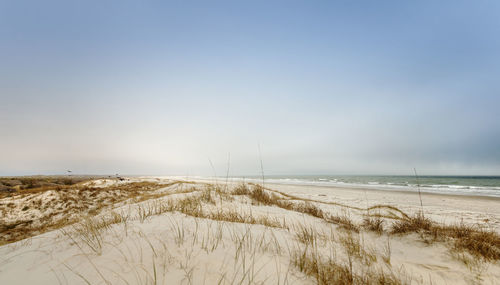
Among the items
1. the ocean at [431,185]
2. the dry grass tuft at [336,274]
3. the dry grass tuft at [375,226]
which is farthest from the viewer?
the ocean at [431,185]

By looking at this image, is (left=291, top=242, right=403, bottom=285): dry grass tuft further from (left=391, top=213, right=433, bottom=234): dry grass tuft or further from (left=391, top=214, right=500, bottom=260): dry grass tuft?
(left=391, top=213, right=433, bottom=234): dry grass tuft

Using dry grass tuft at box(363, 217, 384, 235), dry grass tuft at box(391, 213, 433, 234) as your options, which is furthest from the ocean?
dry grass tuft at box(363, 217, 384, 235)

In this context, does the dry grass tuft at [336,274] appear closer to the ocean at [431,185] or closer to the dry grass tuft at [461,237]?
the dry grass tuft at [461,237]

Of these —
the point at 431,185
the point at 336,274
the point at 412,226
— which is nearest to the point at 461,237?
the point at 412,226

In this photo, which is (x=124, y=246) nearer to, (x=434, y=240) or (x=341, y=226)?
(x=341, y=226)

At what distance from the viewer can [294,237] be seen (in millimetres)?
2574

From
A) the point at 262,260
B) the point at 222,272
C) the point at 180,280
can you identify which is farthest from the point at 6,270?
the point at 262,260

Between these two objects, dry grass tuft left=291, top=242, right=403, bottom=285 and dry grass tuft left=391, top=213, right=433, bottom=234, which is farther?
dry grass tuft left=391, top=213, right=433, bottom=234

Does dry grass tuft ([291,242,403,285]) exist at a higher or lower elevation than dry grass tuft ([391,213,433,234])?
higher

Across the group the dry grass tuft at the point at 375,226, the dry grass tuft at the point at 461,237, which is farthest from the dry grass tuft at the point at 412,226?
the dry grass tuft at the point at 375,226

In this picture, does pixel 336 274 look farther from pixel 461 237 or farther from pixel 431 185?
pixel 431 185

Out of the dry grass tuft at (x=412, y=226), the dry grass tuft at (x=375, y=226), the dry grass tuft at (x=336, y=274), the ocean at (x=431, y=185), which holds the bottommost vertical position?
the ocean at (x=431, y=185)

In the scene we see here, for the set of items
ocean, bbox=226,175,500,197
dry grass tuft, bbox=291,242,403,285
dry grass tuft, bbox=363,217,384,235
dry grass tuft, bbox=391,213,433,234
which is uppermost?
dry grass tuft, bbox=291,242,403,285

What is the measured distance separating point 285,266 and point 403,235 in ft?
9.28
